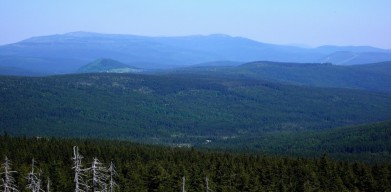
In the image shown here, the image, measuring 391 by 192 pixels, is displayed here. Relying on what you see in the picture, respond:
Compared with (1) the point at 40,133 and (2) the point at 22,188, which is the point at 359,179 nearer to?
(2) the point at 22,188

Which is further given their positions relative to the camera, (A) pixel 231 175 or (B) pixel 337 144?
(B) pixel 337 144

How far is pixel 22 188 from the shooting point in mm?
53250

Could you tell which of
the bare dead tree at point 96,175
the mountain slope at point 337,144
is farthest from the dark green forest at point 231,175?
the mountain slope at point 337,144

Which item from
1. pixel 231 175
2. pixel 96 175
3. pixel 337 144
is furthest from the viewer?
pixel 337 144

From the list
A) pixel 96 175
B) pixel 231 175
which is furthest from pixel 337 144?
pixel 96 175

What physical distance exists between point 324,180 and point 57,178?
32324 millimetres

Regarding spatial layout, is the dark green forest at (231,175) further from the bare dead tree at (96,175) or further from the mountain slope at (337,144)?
the mountain slope at (337,144)

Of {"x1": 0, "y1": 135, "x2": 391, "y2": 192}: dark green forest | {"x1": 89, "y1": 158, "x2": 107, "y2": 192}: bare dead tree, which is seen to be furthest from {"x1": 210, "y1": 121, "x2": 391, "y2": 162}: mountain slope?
{"x1": 89, "y1": 158, "x2": 107, "y2": 192}: bare dead tree

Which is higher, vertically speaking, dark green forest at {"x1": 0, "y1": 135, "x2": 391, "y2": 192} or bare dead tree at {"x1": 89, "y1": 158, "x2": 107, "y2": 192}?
bare dead tree at {"x1": 89, "y1": 158, "x2": 107, "y2": 192}

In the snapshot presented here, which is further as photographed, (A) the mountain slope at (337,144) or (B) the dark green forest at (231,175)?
(A) the mountain slope at (337,144)

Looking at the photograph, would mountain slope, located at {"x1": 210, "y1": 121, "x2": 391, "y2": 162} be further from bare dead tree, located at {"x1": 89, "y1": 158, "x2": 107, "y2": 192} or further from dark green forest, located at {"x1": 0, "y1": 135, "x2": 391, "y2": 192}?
bare dead tree, located at {"x1": 89, "y1": 158, "x2": 107, "y2": 192}

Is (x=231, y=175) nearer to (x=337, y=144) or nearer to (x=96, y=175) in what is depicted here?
(x=96, y=175)

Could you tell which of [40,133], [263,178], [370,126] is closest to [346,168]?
[263,178]

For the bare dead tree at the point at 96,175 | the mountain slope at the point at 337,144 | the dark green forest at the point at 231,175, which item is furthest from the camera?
the mountain slope at the point at 337,144
